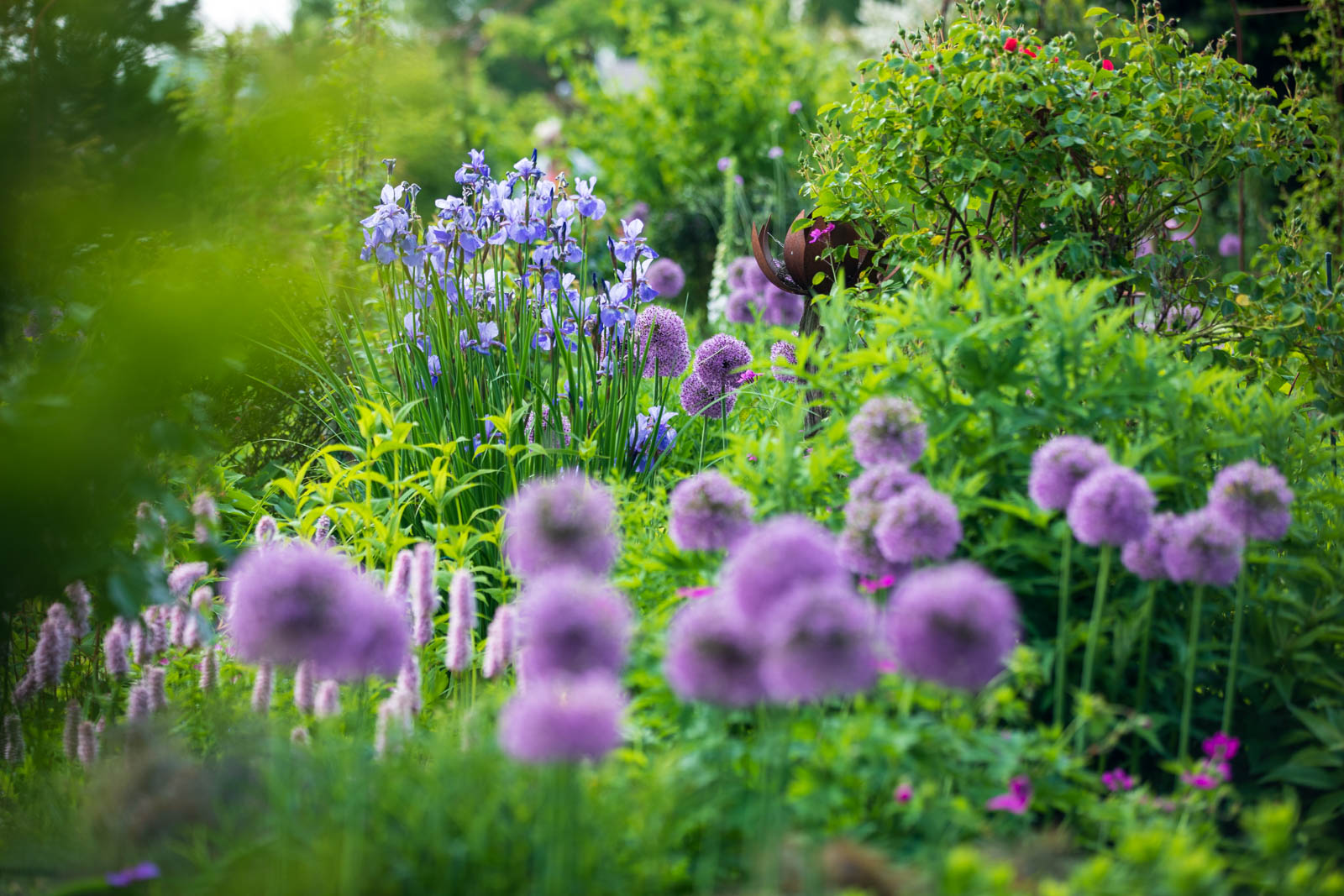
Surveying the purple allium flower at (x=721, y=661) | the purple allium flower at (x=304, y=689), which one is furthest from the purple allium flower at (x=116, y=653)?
the purple allium flower at (x=721, y=661)

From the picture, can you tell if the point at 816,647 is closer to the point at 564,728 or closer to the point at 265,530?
the point at 564,728

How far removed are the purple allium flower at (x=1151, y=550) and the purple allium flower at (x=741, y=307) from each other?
423 cm

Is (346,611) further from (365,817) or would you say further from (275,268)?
(275,268)

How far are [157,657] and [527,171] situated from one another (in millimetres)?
1872

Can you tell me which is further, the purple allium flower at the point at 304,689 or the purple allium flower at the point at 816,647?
the purple allium flower at the point at 304,689

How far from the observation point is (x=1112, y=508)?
182 cm

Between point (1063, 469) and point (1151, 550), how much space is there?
22 cm

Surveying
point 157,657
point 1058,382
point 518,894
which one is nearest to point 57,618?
point 157,657

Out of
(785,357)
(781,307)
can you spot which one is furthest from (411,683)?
(781,307)

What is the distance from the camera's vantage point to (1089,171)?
12.7 ft

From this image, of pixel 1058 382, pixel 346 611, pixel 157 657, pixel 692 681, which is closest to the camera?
pixel 692 681

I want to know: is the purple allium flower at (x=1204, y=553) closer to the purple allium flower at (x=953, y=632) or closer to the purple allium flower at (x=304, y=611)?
the purple allium flower at (x=953, y=632)

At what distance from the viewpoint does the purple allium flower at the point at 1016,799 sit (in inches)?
72.4

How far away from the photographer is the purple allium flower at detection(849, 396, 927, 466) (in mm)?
2125
